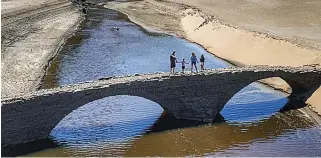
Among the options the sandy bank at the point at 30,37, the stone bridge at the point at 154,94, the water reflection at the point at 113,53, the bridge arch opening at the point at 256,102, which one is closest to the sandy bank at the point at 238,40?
the bridge arch opening at the point at 256,102

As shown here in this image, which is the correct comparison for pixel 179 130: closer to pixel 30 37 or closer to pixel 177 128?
pixel 177 128

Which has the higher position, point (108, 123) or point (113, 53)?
point (108, 123)

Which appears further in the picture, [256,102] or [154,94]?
[256,102]

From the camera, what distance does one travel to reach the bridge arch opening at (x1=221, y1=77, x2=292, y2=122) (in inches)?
1051

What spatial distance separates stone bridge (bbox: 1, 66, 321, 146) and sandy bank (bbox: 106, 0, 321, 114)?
2.92 meters

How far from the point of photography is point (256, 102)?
93.6 ft

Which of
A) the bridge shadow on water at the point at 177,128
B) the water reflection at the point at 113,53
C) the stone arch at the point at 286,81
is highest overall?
the stone arch at the point at 286,81

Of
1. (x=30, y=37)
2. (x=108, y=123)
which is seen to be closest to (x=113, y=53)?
(x=30, y=37)

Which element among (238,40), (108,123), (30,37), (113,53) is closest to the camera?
(108,123)

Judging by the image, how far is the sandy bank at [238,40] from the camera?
34.7 m

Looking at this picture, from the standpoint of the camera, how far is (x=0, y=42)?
134ft

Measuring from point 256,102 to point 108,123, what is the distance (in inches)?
328

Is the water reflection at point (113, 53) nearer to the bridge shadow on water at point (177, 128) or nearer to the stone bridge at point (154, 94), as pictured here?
the bridge shadow on water at point (177, 128)

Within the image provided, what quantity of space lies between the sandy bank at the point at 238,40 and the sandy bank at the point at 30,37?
8.15 m
